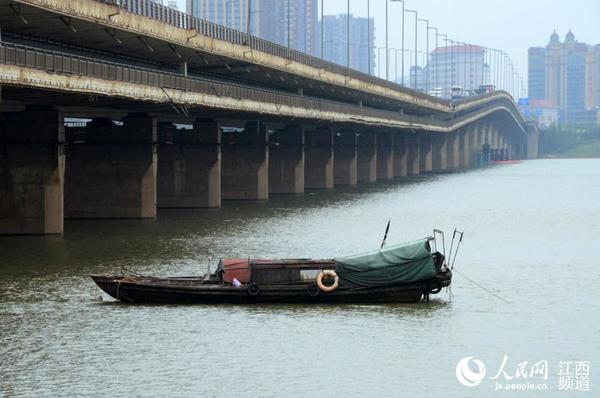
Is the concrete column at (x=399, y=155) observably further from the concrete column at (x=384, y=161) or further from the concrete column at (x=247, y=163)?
the concrete column at (x=247, y=163)

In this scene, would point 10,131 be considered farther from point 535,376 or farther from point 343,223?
point 535,376

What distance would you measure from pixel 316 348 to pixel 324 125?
9937 cm

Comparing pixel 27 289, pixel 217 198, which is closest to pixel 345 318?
pixel 27 289

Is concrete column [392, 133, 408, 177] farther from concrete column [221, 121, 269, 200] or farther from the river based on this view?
the river

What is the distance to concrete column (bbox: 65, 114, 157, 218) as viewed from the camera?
85812 mm

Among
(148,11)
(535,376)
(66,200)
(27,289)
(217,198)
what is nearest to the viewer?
(535,376)

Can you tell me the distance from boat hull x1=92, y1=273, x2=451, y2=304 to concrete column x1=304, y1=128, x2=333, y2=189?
301ft

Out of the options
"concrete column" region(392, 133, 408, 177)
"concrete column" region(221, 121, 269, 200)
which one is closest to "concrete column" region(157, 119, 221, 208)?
"concrete column" region(221, 121, 269, 200)

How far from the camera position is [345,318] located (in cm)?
4538

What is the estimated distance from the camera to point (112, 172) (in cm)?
8594

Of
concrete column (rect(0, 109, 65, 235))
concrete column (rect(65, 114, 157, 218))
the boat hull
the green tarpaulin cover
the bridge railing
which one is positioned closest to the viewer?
the boat hull

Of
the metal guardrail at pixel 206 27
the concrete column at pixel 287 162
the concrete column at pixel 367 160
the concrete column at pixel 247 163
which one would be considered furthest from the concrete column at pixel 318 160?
the concrete column at pixel 247 163

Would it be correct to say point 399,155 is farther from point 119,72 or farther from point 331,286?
point 331,286

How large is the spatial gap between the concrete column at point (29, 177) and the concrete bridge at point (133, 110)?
58mm
